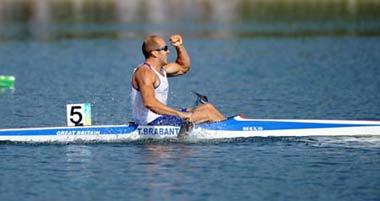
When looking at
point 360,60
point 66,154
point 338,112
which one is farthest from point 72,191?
point 360,60

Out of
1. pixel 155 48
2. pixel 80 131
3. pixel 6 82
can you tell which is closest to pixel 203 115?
pixel 155 48

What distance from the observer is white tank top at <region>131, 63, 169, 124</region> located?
2339 cm

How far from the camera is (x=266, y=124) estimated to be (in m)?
24.1

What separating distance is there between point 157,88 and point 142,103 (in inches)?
15.8

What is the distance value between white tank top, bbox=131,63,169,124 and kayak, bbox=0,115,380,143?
15 cm

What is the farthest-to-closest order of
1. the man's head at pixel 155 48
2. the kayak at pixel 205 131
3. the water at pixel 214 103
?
1. the kayak at pixel 205 131
2. the man's head at pixel 155 48
3. the water at pixel 214 103

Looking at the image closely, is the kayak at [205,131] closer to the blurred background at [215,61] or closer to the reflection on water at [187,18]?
the blurred background at [215,61]

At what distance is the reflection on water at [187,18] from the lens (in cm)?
7394

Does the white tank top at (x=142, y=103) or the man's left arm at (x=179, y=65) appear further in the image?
the man's left arm at (x=179, y=65)

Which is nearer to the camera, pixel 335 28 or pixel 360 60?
pixel 360 60

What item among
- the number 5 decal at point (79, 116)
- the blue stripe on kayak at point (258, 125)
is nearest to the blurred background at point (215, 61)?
the number 5 decal at point (79, 116)

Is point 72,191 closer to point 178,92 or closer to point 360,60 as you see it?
point 178,92

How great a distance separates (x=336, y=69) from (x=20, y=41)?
26.1 metres

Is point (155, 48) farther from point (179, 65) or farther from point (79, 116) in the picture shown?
point (79, 116)
